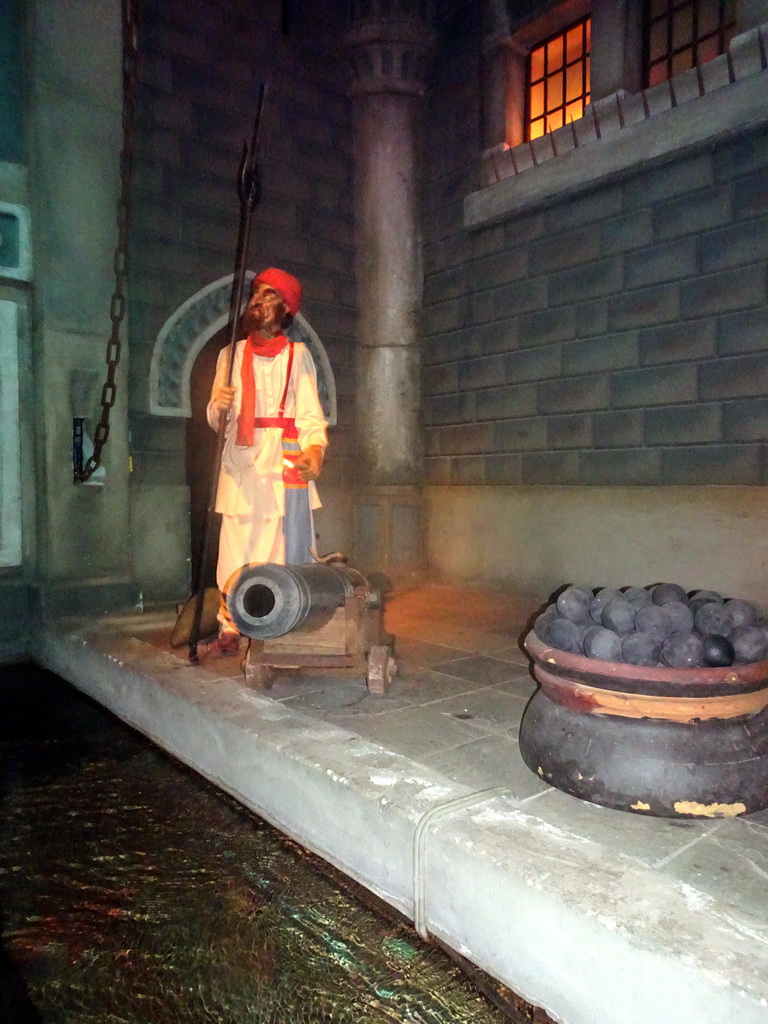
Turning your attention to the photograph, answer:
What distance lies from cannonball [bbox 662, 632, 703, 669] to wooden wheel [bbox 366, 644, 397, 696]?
1.63 meters

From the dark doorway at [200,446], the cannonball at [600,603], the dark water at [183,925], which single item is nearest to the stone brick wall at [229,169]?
the dark doorway at [200,446]

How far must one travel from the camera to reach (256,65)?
6.61m

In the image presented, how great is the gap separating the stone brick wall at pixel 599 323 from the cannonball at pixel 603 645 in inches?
128

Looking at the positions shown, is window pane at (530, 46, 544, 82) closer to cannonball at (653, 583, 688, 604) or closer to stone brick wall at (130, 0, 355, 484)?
stone brick wall at (130, 0, 355, 484)

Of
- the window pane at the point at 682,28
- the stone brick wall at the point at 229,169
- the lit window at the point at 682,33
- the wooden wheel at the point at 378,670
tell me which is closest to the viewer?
the wooden wheel at the point at 378,670

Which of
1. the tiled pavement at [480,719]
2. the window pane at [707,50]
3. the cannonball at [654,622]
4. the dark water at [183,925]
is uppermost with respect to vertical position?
the window pane at [707,50]

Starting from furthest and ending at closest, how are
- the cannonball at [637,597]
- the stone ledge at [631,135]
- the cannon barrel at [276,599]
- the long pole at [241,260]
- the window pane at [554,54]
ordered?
the window pane at [554,54]
the stone ledge at [631,135]
the long pole at [241,260]
the cannon barrel at [276,599]
the cannonball at [637,597]

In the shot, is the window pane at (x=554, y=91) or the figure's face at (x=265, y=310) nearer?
the figure's face at (x=265, y=310)

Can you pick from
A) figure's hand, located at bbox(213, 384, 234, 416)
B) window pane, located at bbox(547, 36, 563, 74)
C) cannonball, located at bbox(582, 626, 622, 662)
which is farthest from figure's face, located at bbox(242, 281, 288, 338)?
window pane, located at bbox(547, 36, 563, 74)

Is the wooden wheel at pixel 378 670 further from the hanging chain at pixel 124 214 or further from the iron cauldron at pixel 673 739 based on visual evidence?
the hanging chain at pixel 124 214

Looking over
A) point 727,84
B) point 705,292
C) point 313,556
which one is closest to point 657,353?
point 705,292

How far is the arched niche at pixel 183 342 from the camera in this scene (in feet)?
20.2

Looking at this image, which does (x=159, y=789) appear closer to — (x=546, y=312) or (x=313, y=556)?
(x=313, y=556)

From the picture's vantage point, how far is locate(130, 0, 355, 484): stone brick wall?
609 centimetres
